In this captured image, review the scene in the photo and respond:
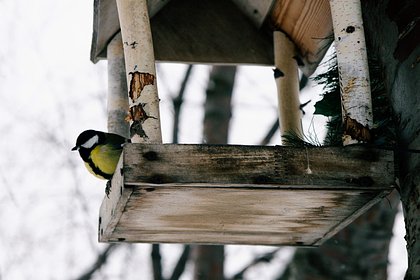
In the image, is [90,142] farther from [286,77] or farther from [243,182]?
[243,182]

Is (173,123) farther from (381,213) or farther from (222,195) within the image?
(222,195)

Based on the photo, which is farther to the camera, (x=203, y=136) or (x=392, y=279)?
(x=392, y=279)

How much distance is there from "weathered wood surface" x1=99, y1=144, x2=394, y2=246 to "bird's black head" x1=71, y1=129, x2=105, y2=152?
0.85 m

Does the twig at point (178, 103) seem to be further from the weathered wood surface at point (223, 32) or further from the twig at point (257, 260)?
the weathered wood surface at point (223, 32)

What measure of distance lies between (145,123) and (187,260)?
547cm

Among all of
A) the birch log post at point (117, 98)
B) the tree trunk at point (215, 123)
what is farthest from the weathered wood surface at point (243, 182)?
the tree trunk at point (215, 123)

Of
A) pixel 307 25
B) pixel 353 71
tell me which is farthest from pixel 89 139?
pixel 353 71

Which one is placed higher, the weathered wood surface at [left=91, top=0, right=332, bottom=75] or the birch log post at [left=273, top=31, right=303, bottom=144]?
the weathered wood surface at [left=91, top=0, right=332, bottom=75]

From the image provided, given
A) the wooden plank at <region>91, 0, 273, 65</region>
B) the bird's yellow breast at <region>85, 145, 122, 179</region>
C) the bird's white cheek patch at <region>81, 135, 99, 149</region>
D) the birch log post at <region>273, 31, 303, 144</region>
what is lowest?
the bird's yellow breast at <region>85, 145, 122, 179</region>

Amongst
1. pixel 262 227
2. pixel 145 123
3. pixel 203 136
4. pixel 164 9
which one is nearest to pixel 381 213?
pixel 203 136

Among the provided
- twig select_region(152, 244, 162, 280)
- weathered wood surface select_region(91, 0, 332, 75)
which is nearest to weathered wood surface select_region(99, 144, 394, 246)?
weathered wood surface select_region(91, 0, 332, 75)

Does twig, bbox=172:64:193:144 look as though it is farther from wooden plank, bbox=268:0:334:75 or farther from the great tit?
the great tit

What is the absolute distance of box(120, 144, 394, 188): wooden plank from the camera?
8.54ft

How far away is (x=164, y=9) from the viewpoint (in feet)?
13.6
